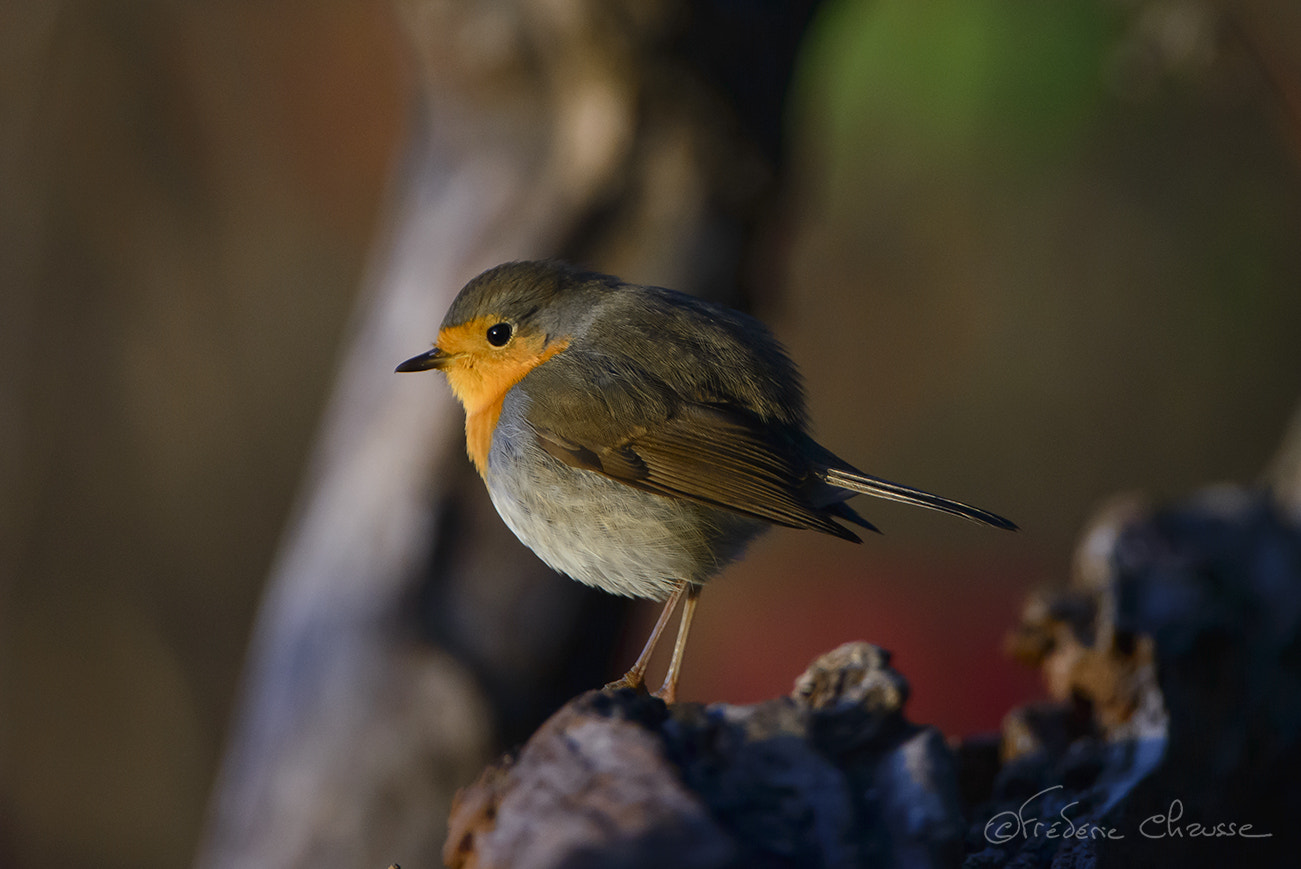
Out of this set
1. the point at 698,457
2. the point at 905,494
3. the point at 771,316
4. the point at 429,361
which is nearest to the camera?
the point at 905,494

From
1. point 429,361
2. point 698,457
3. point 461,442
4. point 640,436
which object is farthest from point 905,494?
point 461,442

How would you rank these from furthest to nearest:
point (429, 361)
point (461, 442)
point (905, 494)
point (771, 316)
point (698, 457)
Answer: point (771, 316)
point (461, 442)
point (429, 361)
point (698, 457)
point (905, 494)

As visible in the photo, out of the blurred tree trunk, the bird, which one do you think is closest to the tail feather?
the bird

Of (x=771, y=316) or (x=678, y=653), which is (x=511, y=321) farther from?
(x=771, y=316)

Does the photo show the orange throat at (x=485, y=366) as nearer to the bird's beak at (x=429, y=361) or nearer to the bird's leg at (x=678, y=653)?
the bird's beak at (x=429, y=361)

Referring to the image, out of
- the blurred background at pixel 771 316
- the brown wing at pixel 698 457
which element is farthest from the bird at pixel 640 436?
the blurred background at pixel 771 316

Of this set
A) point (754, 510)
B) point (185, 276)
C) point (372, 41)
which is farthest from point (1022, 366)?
point (754, 510)


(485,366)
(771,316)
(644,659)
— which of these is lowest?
(644,659)

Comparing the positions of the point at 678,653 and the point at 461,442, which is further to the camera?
the point at 461,442
